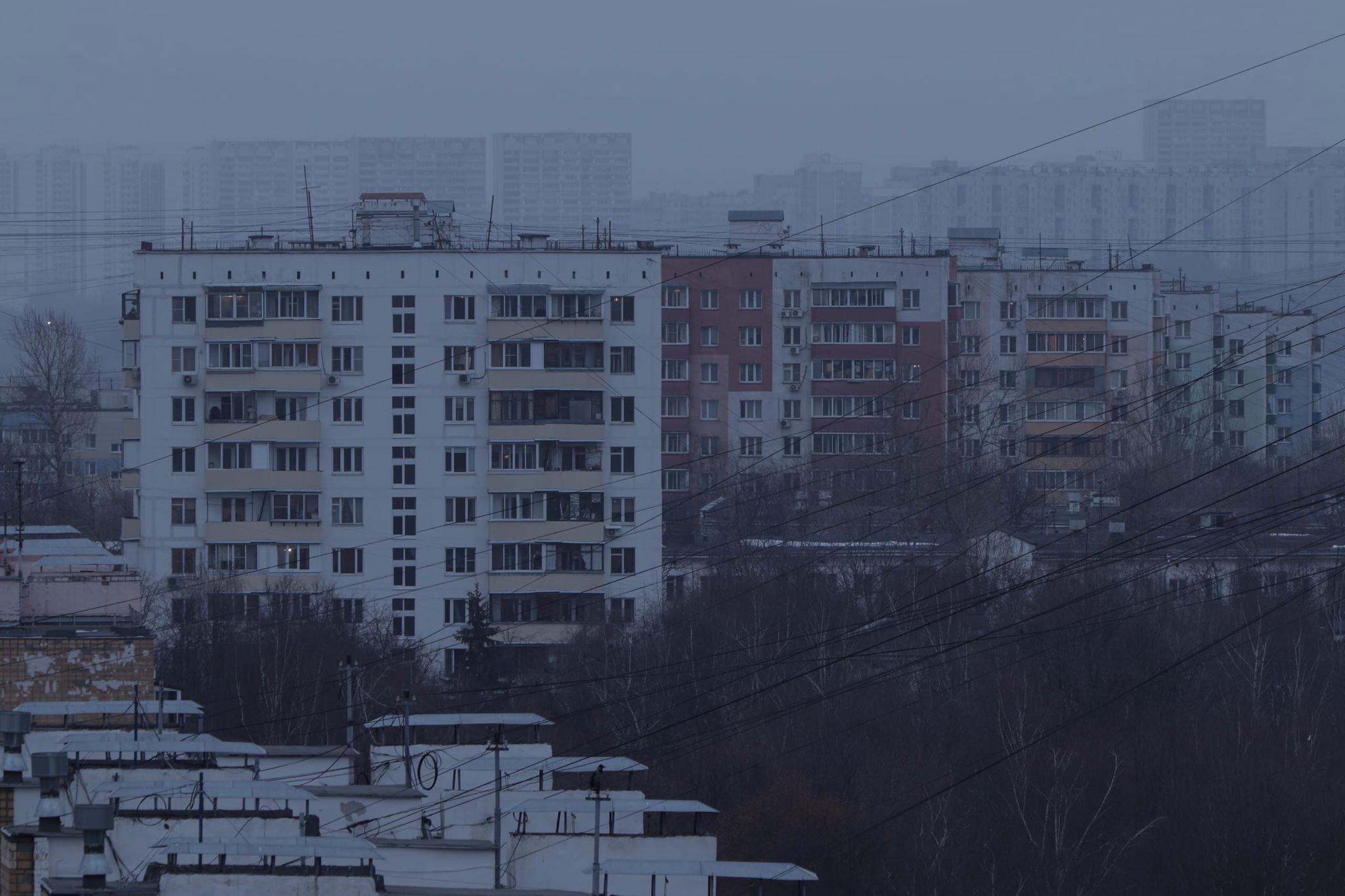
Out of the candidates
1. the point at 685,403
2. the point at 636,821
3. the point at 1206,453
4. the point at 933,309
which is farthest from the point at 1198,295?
the point at 636,821

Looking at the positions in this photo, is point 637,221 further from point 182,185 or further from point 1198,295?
point 1198,295

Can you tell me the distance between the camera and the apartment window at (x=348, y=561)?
80.7 feet

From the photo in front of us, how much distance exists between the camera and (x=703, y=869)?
7793 millimetres

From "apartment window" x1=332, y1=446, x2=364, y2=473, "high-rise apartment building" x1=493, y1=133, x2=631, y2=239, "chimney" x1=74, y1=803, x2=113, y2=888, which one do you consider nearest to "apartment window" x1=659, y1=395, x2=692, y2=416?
"apartment window" x1=332, y1=446, x2=364, y2=473

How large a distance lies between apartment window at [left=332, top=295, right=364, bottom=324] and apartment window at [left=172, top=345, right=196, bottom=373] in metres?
2.19

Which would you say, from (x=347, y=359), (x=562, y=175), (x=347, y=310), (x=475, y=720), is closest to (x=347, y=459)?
(x=347, y=359)

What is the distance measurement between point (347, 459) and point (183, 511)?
2.53 metres

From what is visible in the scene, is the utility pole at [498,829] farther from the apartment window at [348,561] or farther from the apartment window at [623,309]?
the apartment window at [623,309]

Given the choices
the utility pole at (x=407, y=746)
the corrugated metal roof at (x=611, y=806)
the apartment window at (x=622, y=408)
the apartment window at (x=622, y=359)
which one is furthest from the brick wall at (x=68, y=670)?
the apartment window at (x=622, y=359)

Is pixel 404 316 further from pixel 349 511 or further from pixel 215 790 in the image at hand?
pixel 215 790

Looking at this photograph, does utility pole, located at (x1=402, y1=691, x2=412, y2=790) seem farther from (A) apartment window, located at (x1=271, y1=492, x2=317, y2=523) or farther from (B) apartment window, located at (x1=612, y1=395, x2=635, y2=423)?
(A) apartment window, located at (x1=271, y1=492, x2=317, y2=523)

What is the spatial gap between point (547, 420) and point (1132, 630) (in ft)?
29.2

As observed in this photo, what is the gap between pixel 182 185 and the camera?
12069 cm

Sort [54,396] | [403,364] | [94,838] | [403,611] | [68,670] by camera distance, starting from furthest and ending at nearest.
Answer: [54,396]
[403,364]
[403,611]
[68,670]
[94,838]
